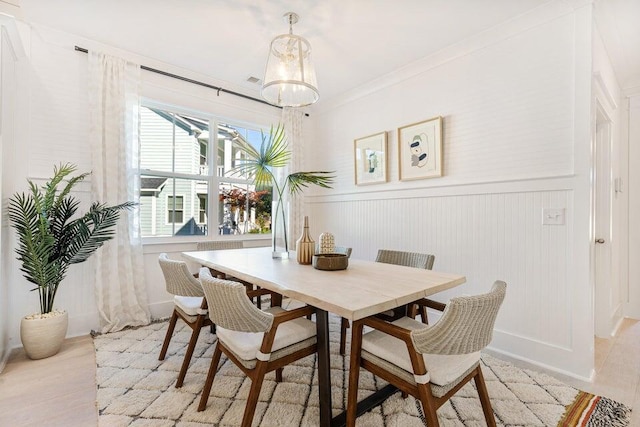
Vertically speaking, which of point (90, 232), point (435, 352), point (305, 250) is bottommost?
point (435, 352)

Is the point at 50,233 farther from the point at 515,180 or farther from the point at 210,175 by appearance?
the point at 515,180

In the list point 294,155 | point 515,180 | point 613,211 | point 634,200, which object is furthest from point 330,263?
point 634,200

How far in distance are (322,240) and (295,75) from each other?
1.17 meters

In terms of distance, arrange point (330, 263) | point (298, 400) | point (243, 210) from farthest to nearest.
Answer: point (243, 210) < point (330, 263) < point (298, 400)

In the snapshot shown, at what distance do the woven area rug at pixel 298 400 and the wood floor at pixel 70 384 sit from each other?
0.09 meters

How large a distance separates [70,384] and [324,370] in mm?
1714

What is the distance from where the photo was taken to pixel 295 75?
2078 millimetres

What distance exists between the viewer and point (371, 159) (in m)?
3.46

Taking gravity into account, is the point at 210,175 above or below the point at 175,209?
above

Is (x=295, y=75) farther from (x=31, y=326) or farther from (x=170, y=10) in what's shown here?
(x=31, y=326)

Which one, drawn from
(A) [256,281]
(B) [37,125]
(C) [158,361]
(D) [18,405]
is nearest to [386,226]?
(A) [256,281]

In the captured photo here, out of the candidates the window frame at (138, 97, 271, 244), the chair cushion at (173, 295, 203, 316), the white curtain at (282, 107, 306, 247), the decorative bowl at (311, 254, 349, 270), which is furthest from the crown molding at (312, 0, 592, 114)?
the chair cushion at (173, 295, 203, 316)

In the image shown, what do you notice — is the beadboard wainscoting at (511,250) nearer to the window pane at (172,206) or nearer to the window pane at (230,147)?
the window pane at (230,147)

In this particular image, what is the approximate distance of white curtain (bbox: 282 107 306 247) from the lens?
400cm
